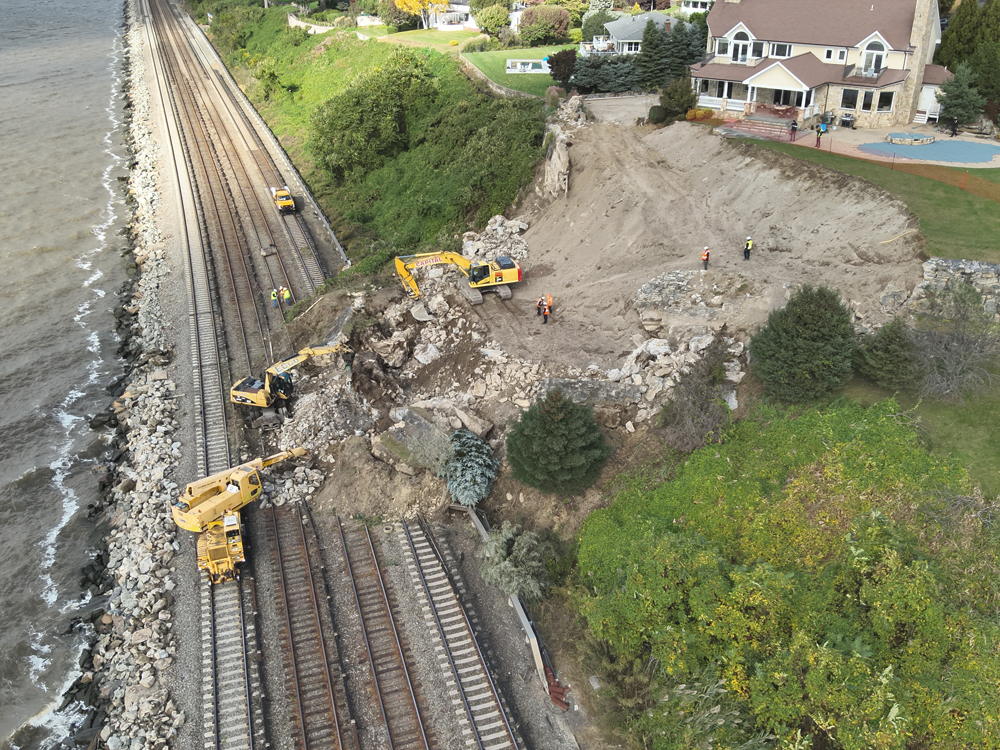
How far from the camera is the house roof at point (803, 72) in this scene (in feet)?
149

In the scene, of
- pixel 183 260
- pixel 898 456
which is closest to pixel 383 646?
pixel 898 456

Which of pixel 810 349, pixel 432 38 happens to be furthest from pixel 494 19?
pixel 810 349

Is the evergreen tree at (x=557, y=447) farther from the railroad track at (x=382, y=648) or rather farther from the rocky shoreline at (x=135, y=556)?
the rocky shoreline at (x=135, y=556)

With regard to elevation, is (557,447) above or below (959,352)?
below

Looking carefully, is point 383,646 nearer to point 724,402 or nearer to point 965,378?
point 724,402

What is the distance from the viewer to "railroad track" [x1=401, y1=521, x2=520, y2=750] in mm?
20609

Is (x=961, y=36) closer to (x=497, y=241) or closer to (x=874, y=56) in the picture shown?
(x=874, y=56)

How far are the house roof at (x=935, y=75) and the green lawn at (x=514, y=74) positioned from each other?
2626 cm

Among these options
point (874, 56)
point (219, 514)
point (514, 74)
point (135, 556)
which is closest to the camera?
point (219, 514)

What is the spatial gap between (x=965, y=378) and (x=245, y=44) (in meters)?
98.2

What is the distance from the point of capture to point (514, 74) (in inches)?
2463

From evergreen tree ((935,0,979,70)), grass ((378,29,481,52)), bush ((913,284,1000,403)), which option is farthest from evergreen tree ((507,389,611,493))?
grass ((378,29,481,52))

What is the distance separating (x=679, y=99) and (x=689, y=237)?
14.7 m

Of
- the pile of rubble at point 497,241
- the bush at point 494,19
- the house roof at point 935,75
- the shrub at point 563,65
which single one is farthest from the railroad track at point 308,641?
the bush at point 494,19
